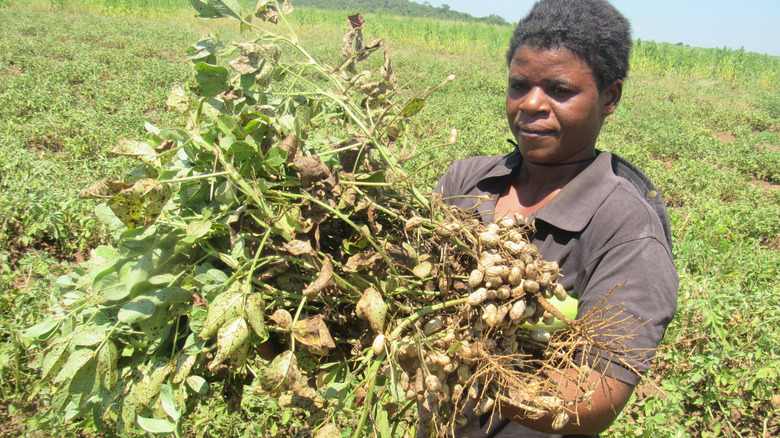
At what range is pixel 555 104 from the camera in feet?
4.75

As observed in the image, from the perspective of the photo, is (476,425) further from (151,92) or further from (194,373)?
(151,92)

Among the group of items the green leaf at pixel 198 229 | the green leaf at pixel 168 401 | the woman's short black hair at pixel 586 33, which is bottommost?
the green leaf at pixel 168 401

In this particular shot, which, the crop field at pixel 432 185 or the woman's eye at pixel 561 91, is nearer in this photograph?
the woman's eye at pixel 561 91

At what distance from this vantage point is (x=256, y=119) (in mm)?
1060

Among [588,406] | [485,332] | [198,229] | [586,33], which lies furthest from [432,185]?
[198,229]

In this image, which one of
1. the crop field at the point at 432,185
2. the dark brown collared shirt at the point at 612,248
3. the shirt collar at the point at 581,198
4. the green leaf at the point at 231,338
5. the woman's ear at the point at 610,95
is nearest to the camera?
the green leaf at the point at 231,338

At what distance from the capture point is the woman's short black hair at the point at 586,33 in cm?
142

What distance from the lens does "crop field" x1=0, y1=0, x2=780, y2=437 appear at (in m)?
2.54

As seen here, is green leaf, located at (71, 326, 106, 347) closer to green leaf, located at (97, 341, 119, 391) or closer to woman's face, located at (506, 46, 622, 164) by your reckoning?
green leaf, located at (97, 341, 119, 391)

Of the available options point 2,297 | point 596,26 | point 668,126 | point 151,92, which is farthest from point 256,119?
point 668,126

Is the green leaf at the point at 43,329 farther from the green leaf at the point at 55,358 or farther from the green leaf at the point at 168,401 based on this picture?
the green leaf at the point at 168,401

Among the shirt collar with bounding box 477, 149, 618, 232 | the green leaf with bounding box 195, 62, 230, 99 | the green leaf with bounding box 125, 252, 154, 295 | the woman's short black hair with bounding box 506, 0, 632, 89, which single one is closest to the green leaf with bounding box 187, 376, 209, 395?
the green leaf with bounding box 125, 252, 154, 295

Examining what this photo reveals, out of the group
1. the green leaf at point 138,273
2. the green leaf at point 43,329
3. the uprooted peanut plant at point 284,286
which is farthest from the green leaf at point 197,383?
the green leaf at point 43,329

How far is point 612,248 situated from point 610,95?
21.4 inches
